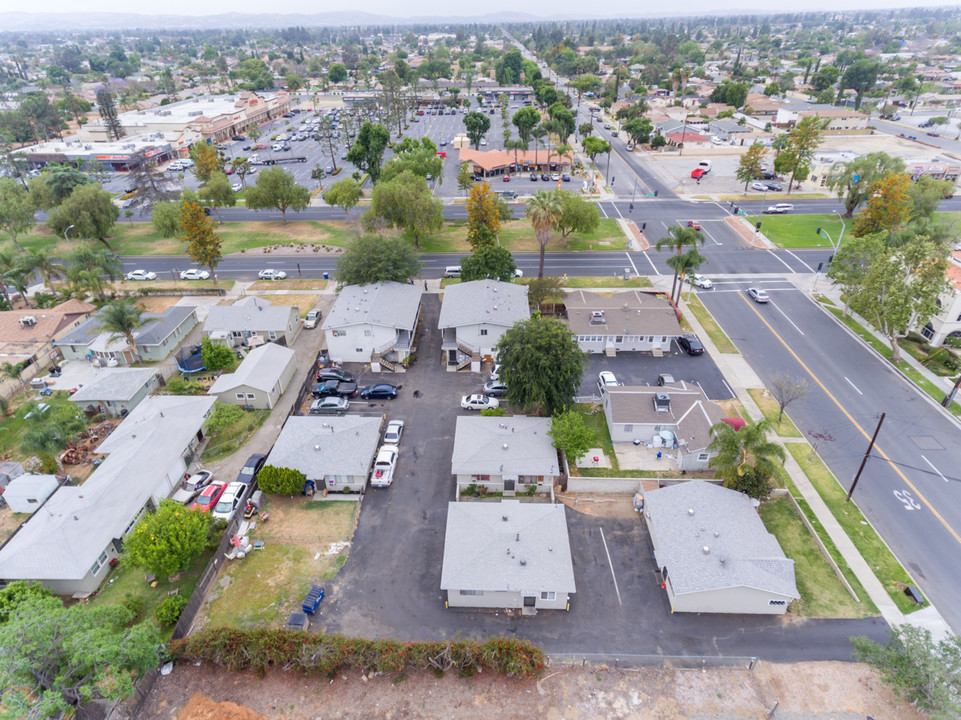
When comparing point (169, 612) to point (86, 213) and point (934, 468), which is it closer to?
point (934, 468)

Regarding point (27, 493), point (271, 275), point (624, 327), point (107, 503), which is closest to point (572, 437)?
point (624, 327)

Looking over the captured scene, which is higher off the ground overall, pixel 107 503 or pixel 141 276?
pixel 107 503

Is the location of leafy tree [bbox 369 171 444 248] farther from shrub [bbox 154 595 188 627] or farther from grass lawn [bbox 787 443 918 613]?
shrub [bbox 154 595 188 627]

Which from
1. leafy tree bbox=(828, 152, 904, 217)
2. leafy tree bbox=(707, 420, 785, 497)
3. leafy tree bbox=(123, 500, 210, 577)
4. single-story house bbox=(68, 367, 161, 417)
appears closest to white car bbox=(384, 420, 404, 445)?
leafy tree bbox=(123, 500, 210, 577)

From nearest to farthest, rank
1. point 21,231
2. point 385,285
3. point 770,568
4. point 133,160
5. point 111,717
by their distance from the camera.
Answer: point 111,717
point 770,568
point 385,285
point 21,231
point 133,160

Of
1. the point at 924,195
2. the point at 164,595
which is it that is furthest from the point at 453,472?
the point at 924,195

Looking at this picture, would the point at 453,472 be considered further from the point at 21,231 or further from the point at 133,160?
the point at 133,160
